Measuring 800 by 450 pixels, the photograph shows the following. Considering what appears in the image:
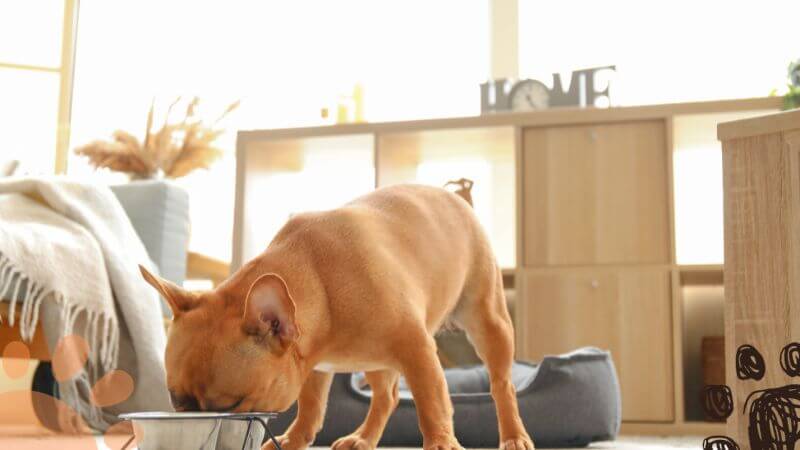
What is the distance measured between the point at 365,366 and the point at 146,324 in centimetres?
146

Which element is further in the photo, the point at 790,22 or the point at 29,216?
the point at 790,22

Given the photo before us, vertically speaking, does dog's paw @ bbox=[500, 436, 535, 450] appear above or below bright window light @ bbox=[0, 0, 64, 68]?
below

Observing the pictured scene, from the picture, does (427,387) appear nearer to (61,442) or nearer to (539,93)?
(61,442)

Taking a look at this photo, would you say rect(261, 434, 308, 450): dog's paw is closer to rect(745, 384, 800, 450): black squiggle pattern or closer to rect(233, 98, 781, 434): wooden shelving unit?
rect(745, 384, 800, 450): black squiggle pattern

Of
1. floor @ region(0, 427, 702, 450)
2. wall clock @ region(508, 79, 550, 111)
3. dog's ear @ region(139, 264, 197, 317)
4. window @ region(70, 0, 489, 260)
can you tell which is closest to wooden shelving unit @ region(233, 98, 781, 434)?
wall clock @ region(508, 79, 550, 111)

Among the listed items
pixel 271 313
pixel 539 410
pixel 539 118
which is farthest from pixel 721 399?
pixel 539 118

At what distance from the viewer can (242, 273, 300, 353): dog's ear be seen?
1020 mm

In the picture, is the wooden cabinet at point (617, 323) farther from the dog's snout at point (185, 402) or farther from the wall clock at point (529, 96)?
the dog's snout at point (185, 402)

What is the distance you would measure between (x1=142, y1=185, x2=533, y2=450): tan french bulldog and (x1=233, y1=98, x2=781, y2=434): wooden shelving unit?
5.26ft

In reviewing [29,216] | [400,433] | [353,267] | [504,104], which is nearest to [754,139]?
[353,267]

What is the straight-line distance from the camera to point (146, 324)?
252 centimetres

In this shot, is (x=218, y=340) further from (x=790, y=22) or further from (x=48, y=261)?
(x=790, y=22)

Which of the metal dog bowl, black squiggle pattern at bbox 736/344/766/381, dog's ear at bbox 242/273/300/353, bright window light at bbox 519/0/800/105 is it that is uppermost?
bright window light at bbox 519/0/800/105

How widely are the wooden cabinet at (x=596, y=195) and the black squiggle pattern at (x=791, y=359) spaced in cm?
189
